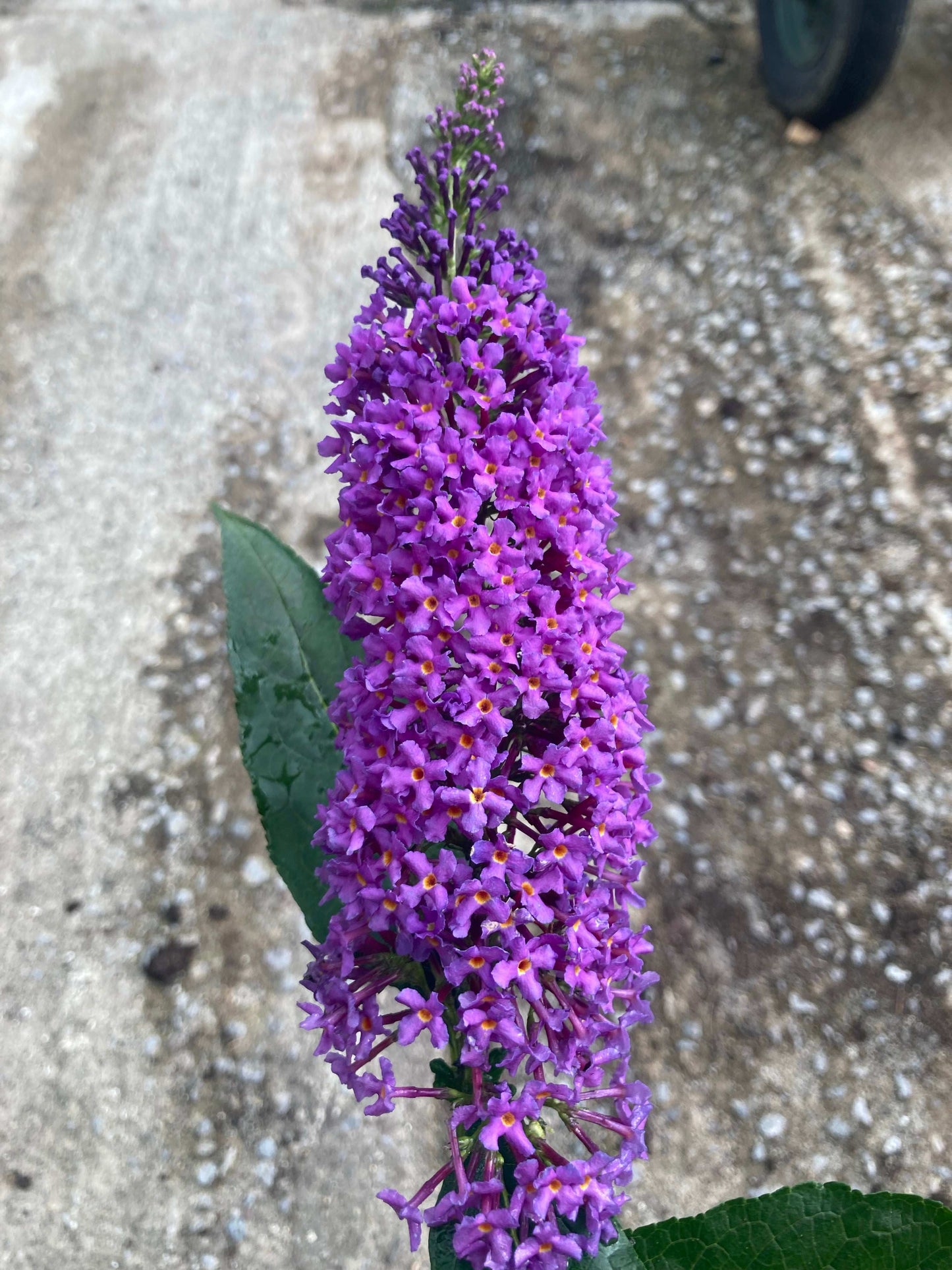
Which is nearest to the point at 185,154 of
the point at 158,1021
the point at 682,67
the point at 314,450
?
the point at 314,450

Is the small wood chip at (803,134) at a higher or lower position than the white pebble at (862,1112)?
higher

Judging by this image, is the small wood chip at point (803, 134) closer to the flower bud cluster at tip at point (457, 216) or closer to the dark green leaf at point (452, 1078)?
the flower bud cluster at tip at point (457, 216)

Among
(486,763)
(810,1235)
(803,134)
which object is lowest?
(803,134)

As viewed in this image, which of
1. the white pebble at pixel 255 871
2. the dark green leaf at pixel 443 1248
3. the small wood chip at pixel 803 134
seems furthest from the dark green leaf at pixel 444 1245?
the small wood chip at pixel 803 134

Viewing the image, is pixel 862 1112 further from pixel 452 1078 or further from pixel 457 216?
pixel 457 216

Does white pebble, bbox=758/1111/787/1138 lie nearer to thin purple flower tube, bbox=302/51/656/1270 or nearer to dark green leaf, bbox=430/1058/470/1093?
thin purple flower tube, bbox=302/51/656/1270

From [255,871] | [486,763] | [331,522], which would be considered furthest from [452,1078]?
[331,522]

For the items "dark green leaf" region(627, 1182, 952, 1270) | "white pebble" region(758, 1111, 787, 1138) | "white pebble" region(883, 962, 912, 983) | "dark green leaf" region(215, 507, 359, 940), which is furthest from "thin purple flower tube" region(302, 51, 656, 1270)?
"white pebble" region(883, 962, 912, 983)
